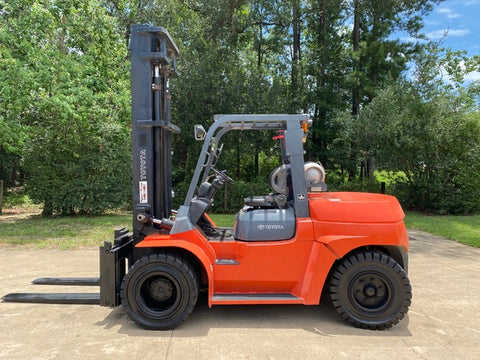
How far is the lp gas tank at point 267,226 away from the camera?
13.2ft

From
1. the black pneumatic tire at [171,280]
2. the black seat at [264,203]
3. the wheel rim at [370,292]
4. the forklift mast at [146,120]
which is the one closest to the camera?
the black pneumatic tire at [171,280]

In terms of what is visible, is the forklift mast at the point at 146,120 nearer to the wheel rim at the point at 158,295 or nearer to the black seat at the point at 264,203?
the wheel rim at the point at 158,295

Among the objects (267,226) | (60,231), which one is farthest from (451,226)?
(60,231)

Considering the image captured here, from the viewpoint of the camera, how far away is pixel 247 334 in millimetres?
3750

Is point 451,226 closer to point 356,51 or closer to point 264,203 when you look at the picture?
point 264,203

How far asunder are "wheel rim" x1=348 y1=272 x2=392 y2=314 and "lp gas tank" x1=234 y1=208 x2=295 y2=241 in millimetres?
945

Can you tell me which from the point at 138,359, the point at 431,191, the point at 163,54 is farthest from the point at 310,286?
the point at 431,191

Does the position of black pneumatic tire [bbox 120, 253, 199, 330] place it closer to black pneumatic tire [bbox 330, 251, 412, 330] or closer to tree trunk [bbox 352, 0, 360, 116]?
black pneumatic tire [bbox 330, 251, 412, 330]

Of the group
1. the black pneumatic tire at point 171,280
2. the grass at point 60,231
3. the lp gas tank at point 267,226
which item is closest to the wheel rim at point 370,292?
the lp gas tank at point 267,226

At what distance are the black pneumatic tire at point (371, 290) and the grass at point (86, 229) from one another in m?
6.17

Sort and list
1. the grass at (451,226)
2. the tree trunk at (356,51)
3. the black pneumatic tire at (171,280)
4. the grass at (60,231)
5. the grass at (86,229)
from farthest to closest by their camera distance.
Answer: the tree trunk at (356,51), the grass at (451,226), the grass at (86,229), the grass at (60,231), the black pneumatic tire at (171,280)

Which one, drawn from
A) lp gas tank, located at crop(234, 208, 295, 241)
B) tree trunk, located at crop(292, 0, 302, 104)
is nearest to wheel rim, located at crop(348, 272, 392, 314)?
lp gas tank, located at crop(234, 208, 295, 241)

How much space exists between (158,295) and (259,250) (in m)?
1.27

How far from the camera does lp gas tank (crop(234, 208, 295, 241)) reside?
4023 mm
